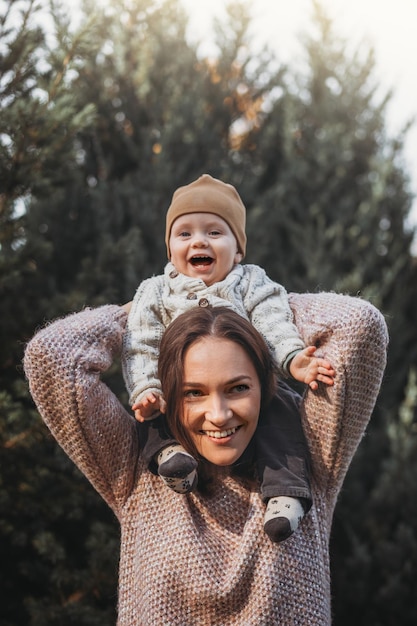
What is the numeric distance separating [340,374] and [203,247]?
53cm

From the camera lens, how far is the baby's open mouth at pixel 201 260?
218 cm

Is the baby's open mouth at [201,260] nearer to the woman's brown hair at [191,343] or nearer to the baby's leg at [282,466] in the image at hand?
the woman's brown hair at [191,343]

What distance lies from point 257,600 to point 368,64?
4535 mm

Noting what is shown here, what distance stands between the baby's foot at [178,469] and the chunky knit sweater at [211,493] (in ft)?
0.51

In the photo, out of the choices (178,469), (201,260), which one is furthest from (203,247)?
(178,469)

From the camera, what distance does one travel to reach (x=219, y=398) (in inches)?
78.9

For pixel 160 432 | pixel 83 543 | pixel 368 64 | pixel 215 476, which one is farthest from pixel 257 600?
pixel 368 64

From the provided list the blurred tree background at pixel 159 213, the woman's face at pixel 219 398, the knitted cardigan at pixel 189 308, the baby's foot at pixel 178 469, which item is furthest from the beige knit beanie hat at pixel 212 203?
the blurred tree background at pixel 159 213

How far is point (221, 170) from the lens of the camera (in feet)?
16.4

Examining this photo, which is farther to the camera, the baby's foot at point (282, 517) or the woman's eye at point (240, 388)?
the woman's eye at point (240, 388)

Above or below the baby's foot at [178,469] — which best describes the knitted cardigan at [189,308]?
above

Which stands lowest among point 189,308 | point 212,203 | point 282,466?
point 282,466

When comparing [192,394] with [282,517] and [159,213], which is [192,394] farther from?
[159,213]

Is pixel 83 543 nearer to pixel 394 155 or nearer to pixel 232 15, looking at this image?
pixel 394 155
